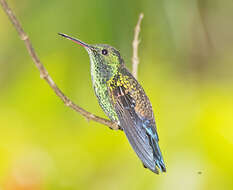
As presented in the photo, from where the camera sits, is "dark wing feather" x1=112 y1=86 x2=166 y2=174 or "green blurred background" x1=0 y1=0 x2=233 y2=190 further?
"green blurred background" x1=0 y1=0 x2=233 y2=190

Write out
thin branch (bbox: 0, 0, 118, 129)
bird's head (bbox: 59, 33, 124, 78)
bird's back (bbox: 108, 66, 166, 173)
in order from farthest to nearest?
bird's head (bbox: 59, 33, 124, 78) → bird's back (bbox: 108, 66, 166, 173) → thin branch (bbox: 0, 0, 118, 129)

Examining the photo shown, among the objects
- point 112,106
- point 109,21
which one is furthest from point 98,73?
point 109,21

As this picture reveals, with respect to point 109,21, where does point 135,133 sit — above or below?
below

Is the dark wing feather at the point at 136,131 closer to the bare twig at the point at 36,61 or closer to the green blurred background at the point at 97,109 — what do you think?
the bare twig at the point at 36,61

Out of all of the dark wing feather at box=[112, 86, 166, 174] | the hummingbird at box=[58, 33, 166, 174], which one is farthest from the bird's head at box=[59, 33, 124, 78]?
the dark wing feather at box=[112, 86, 166, 174]

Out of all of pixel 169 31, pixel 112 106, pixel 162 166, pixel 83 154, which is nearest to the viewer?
pixel 162 166

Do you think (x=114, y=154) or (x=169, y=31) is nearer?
(x=114, y=154)

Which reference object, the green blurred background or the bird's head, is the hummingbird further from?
the green blurred background

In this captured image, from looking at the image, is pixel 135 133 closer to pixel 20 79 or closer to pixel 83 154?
pixel 83 154
